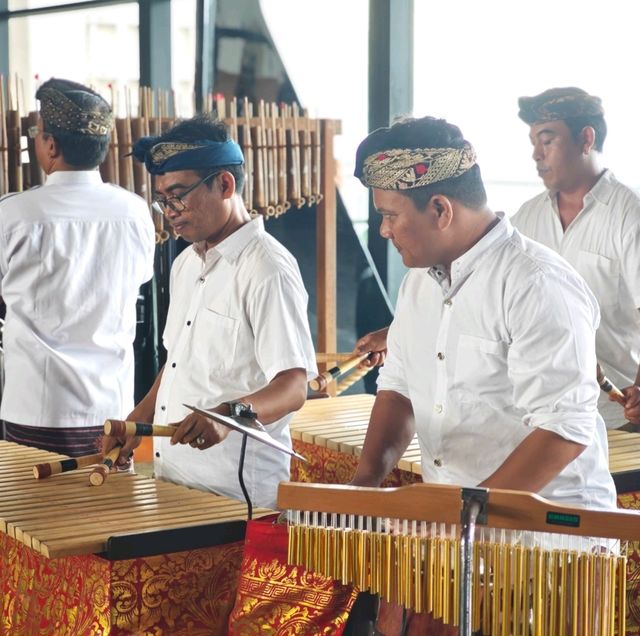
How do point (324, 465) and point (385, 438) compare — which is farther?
point (324, 465)

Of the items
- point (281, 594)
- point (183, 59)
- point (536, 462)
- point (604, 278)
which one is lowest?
point (281, 594)

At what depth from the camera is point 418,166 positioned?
2402mm

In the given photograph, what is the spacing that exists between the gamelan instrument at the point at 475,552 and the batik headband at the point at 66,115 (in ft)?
7.27

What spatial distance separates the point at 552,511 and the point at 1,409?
8.76ft

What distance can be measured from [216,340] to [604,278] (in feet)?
5.47

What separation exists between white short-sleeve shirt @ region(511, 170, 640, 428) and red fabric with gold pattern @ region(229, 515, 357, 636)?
2.02m

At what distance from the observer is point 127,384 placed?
418cm

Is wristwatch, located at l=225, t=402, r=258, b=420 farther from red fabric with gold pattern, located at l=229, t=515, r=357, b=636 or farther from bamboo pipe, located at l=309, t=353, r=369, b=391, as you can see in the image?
bamboo pipe, located at l=309, t=353, r=369, b=391

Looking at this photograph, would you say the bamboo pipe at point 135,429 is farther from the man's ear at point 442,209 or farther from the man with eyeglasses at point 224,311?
the man's ear at point 442,209

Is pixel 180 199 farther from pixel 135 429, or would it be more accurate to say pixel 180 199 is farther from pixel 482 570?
pixel 482 570

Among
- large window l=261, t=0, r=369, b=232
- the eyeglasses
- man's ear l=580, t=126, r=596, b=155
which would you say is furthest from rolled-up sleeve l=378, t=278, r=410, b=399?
large window l=261, t=0, r=369, b=232

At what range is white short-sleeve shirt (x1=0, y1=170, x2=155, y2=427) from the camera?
391 cm

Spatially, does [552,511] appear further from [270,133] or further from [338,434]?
[270,133]

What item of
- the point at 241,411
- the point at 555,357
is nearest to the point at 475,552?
the point at 555,357
